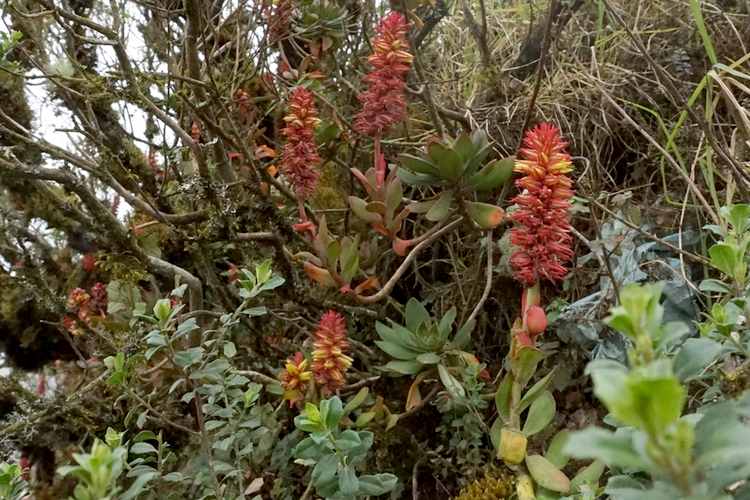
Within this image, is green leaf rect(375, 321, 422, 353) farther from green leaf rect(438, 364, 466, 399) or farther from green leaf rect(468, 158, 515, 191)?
green leaf rect(468, 158, 515, 191)

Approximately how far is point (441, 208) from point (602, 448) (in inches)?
30.0

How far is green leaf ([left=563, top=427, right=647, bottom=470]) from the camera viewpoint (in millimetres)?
367

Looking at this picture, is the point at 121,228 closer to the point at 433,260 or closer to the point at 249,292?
the point at 249,292

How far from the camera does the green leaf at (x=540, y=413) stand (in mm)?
991

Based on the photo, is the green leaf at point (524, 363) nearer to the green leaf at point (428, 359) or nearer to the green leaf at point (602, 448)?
the green leaf at point (428, 359)

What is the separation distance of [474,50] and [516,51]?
12 centimetres

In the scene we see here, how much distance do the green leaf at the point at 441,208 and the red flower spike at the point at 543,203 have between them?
15 cm

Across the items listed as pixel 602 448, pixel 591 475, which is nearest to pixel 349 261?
pixel 591 475

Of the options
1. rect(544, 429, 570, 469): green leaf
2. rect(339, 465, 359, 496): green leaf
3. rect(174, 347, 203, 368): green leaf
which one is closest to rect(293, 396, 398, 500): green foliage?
rect(339, 465, 359, 496): green leaf

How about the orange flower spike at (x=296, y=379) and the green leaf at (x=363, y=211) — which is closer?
the orange flower spike at (x=296, y=379)

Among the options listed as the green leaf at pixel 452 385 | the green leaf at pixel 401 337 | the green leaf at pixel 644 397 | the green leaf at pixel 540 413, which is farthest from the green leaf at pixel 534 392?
the green leaf at pixel 644 397

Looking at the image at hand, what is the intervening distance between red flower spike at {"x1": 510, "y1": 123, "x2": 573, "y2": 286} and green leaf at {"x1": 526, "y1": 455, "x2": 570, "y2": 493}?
10.6 inches

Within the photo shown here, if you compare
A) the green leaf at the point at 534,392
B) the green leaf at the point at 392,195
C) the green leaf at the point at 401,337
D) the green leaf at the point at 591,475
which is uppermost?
the green leaf at the point at 392,195

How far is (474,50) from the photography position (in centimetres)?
186
